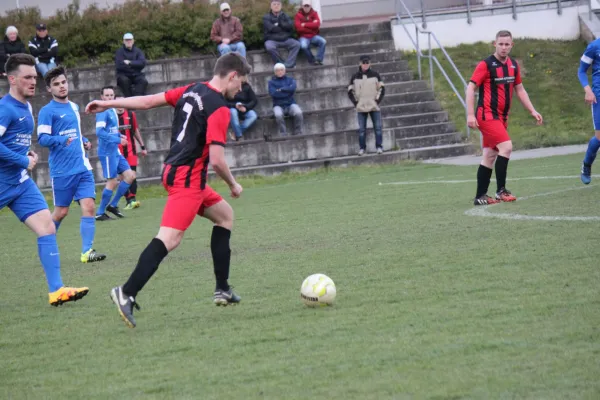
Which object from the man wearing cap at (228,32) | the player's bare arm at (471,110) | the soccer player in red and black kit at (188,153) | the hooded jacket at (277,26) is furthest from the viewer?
the hooded jacket at (277,26)

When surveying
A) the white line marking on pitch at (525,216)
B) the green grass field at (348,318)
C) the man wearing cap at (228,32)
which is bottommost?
the white line marking on pitch at (525,216)

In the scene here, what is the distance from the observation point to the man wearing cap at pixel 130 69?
21.6 meters

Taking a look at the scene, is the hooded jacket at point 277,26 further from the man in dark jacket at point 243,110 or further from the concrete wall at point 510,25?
the concrete wall at point 510,25

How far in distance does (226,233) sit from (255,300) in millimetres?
550

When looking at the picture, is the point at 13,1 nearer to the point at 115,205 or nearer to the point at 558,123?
the point at 115,205

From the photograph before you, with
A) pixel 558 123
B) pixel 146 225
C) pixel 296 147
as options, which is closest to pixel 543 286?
pixel 146 225

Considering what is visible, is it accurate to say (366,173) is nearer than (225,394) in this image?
No

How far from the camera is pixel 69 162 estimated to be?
10.2 metres

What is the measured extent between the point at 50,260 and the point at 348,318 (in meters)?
2.86

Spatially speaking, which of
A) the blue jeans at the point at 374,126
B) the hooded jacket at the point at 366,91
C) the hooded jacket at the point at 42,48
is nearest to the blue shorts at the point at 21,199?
the hooded jacket at the point at 366,91

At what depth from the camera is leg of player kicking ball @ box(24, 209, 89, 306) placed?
24.0 ft

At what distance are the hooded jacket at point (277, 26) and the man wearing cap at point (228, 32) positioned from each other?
2.47 ft

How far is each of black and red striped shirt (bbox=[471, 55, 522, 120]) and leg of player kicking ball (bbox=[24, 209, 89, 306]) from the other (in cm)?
609

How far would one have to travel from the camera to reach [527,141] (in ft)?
70.5
